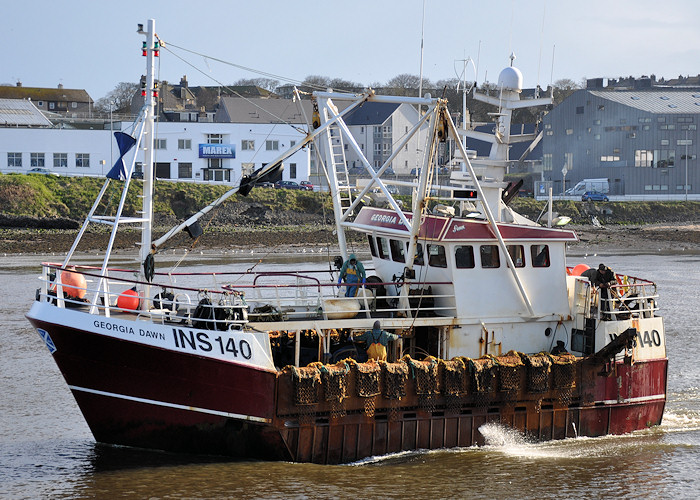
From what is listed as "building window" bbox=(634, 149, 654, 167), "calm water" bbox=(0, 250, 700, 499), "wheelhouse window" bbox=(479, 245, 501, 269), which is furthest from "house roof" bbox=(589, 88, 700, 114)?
"wheelhouse window" bbox=(479, 245, 501, 269)

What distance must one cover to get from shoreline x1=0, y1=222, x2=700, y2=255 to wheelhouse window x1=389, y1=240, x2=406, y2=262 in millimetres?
32360

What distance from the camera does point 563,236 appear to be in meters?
19.6

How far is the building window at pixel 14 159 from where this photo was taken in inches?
2943

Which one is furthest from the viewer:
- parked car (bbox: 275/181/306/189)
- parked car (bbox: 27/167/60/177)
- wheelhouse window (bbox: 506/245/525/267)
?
parked car (bbox: 275/181/306/189)

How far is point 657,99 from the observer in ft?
280

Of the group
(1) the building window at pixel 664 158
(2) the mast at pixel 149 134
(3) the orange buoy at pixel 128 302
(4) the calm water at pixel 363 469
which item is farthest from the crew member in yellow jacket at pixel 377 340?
(1) the building window at pixel 664 158

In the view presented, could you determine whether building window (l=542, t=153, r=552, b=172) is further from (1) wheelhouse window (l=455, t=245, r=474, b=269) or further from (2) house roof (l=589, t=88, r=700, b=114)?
(1) wheelhouse window (l=455, t=245, r=474, b=269)

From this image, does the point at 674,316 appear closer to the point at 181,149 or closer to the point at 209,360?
the point at 209,360

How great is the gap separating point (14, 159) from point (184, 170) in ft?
44.4

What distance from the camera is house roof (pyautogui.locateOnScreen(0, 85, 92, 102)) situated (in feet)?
372

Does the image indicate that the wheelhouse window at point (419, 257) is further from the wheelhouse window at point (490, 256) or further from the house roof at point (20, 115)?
the house roof at point (20, 115)

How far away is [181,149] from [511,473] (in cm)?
6417

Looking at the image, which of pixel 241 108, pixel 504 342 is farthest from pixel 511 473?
pixel 241 108

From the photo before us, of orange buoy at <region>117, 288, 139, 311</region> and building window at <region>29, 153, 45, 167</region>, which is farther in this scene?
building window at <region>29, 153, 45, 167</region>
